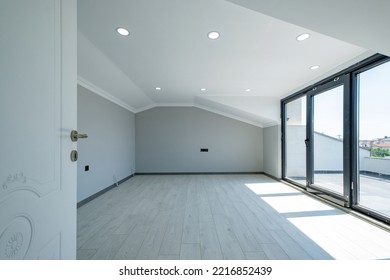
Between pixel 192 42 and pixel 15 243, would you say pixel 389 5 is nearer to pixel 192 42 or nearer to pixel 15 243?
pixel 192 42

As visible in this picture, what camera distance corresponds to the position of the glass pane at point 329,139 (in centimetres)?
315

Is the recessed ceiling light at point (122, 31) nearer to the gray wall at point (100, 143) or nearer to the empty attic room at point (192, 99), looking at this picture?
the empty attic room at point (192, 99)

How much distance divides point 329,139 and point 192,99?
146 inches

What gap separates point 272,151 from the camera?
5.50 meters

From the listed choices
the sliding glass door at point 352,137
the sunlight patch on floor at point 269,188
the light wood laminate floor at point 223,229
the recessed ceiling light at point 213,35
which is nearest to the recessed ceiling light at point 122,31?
the recessed ceiling light at point 213,35

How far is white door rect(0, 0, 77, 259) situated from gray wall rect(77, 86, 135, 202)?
2686 millimetres

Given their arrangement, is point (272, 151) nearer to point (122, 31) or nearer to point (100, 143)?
point (100, 143)

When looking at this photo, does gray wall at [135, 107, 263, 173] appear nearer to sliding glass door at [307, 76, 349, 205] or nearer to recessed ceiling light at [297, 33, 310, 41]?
sliding glass door at [307, 76, 349, 205]

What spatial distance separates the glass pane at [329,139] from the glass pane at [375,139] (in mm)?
356

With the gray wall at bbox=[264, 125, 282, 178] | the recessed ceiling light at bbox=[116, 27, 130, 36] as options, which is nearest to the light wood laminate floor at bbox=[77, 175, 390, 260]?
the gray wall at bbox=[264, 125, 282, 178]

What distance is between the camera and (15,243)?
602 millimetres

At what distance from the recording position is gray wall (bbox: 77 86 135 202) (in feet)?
10.8

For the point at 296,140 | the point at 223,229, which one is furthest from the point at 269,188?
the point at 223,229
